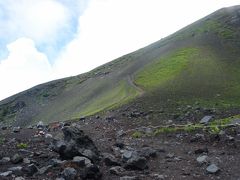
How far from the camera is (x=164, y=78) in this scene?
87812 mm

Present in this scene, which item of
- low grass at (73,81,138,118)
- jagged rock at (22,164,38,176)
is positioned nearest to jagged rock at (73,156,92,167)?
jagged rock at (22,164,38,176)

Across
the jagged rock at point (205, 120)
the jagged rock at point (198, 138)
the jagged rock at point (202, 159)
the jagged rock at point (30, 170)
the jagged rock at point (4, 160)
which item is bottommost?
the jagged rock at point (205, 120)

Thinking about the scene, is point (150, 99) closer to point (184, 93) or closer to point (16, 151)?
point (184, 93)

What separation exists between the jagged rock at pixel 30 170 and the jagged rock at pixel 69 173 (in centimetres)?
178

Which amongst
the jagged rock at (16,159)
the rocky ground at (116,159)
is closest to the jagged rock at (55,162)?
the rocky ground at (116,159)

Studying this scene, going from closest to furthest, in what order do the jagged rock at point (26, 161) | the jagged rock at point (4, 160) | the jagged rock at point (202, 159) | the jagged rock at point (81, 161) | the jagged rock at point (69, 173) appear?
the jagged rock at point (69, 173) → the jagged rock at point (81, 161) → the jagged rock at point (4, 160) → the jagged rock at point (26, 161) → the jagged rock at point (202, 159)

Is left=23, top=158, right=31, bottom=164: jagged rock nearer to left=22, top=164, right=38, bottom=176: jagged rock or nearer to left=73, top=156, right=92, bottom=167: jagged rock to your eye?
left=22, top=164, right=38, bottom=176: jagged rock

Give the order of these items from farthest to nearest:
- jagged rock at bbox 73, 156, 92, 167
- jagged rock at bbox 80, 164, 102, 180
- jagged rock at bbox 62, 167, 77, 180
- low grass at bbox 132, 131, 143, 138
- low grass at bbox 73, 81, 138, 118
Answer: low grass at bbox 73, 81, 138, 118, low grass at bbox 132, 131, 143, 138, jagged rock at bbox 73, 156, 92, 167, jagged rock at bbox 80, 164, 102, 180, jagged rock at bbox 62, 167, 77, 180

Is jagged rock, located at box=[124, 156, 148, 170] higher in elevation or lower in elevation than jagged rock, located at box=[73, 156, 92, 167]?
lower

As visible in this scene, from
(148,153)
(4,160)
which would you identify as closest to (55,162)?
(4,160)

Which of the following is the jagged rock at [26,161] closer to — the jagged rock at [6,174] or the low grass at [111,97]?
the jagged rock at [6,174]

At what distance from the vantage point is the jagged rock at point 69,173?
21438 millimetres

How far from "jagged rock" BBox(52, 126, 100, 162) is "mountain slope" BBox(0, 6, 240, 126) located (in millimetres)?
39043

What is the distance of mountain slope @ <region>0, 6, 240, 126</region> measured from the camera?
2888 inches
